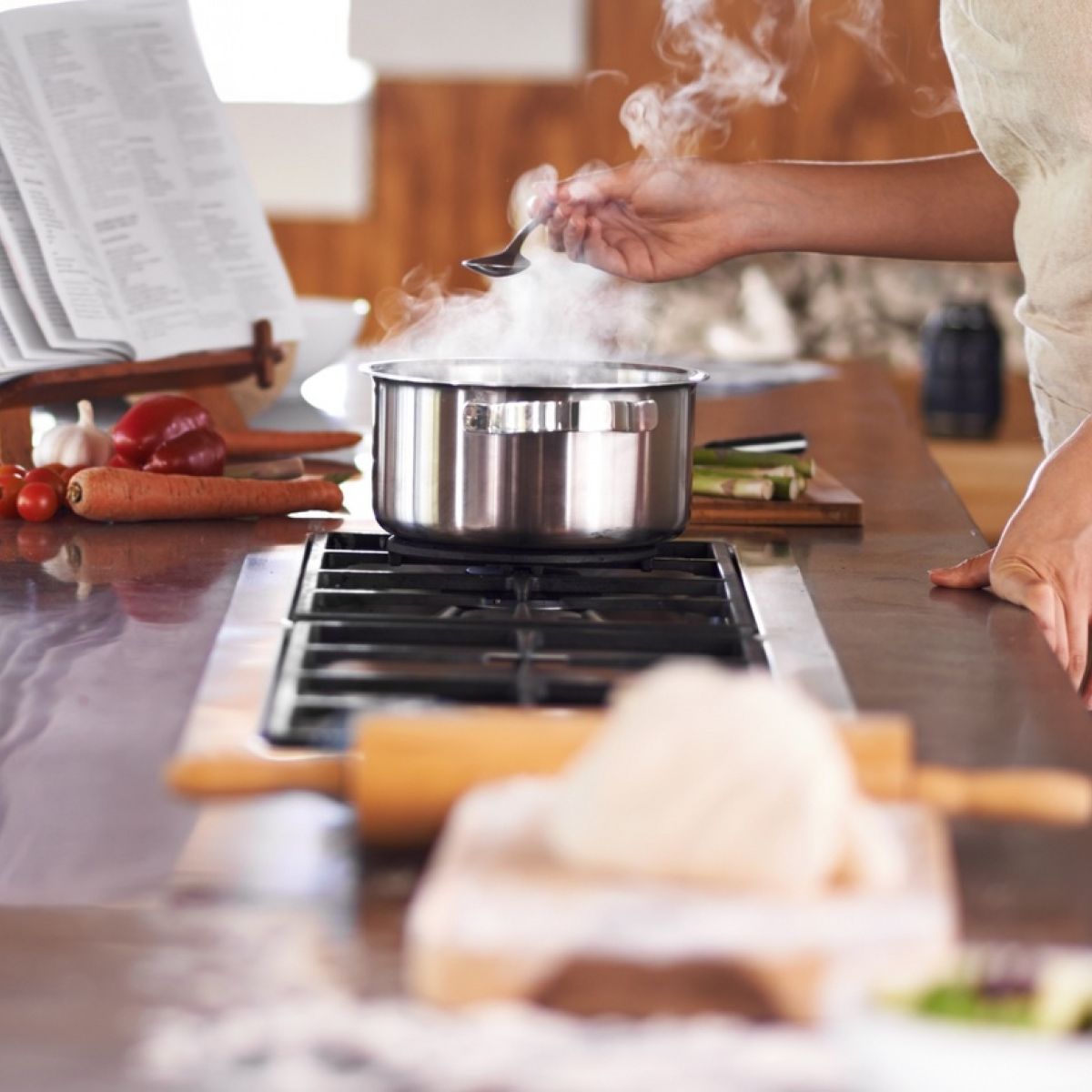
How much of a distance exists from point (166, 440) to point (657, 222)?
51 centimetres

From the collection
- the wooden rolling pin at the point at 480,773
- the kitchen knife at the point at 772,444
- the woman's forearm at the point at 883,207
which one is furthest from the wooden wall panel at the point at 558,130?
the wooden rolling pin at the point at 480,773

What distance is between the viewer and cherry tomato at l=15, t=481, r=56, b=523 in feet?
4.67

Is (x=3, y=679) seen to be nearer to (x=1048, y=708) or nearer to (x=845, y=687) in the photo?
(x=845, y=687)

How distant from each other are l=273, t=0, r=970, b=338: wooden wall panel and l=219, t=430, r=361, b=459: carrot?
309 centimetres

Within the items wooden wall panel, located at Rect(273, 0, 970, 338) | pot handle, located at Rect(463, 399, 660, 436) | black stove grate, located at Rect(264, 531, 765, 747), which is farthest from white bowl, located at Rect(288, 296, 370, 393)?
wooden wall panel, located at Rect(273, 0, 970, 338)

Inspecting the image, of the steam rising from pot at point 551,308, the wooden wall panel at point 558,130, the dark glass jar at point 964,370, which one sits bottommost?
the dark glass jar at point 964,370

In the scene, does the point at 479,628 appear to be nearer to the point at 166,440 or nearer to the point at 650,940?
the point at 650,940

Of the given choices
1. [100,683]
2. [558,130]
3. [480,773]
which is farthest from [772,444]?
[558,130]

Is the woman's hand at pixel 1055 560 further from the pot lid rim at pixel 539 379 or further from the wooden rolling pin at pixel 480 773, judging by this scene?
the wooden rolling pin at pixel 480 773

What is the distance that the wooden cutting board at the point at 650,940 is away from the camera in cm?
52

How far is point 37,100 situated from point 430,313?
49 cm

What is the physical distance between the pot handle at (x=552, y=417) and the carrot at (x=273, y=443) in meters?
0.66

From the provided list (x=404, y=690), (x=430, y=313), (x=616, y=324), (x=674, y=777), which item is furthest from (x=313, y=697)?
(x=616, y=324)

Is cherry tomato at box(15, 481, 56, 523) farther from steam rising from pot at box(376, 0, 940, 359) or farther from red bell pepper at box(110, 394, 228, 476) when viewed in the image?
steam rising from pot at box(376, 0, 940, 359)
